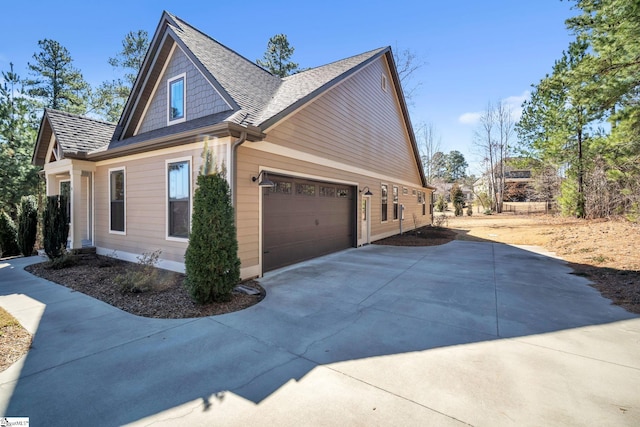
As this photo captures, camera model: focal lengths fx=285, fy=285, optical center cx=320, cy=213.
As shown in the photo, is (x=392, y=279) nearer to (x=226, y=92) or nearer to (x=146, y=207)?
(x=226, y=92)

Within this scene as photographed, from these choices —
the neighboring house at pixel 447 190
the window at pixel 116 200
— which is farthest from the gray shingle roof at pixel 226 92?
the neighboring house at pixel 447 190

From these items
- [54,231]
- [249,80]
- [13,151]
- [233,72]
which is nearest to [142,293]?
[54,231]

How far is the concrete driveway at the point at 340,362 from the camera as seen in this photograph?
2.28 meters

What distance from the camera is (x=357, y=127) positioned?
35.2 ft

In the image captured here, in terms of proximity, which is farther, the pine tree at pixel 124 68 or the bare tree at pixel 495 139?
the bare tree at pixel 495 139

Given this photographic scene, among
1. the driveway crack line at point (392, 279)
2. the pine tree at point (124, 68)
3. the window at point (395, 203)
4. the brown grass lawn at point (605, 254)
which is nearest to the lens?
the driveway crack line at point (392, 279)

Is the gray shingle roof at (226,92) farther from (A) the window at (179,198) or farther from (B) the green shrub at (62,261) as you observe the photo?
(B) the green shrub at (62,261)

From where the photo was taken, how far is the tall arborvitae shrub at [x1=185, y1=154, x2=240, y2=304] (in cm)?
453

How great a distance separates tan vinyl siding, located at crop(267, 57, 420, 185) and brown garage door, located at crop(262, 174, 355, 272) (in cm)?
105

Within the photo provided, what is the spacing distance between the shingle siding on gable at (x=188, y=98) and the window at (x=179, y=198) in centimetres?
153

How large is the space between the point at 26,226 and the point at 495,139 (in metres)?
38.2

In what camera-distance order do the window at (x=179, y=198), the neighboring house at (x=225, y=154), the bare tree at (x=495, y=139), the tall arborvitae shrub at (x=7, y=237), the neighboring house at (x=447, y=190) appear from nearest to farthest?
the neighboring house at (x=225, y=154)
the window at (x=179, y=198)
the tall arborvitae shrub at (x=7, y=237)
the bare tree at (x=495, y=139)
the neighboring house at (x=447, y=190)

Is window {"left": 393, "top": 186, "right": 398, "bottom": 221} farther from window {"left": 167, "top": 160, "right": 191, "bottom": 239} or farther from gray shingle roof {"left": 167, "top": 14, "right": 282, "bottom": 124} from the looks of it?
window {"left": 167, "top": 160, "right": 191, "bottom": 239}

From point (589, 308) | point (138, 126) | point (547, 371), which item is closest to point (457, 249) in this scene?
point (589, 308)
